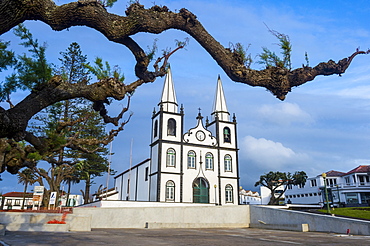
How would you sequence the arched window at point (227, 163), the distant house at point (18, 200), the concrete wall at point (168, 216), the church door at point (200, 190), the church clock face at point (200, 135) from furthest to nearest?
the distant house at point (18, 200), the church clock face at point (200, 135), the arched window at point (227, 163), the church door at point (200, 190), the concrete wall at point (168, 216)

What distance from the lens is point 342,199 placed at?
175ft

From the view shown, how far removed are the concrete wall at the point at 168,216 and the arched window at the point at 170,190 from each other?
38.0 feet

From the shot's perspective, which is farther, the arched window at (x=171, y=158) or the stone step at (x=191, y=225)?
the arched window at (x=171, y=158)

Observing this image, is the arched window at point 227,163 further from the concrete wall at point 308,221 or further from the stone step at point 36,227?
the stone step at point 36,227

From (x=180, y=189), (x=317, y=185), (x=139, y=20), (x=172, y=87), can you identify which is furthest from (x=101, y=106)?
(x=317, y=185)

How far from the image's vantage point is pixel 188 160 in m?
37.8

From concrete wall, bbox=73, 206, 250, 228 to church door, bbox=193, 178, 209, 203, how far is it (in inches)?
507

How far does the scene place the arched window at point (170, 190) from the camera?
115ft

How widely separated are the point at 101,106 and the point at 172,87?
117 ft

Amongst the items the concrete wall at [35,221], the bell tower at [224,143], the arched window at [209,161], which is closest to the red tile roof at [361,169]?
the bell tower at [224,143]

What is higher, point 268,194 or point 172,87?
point 172,87

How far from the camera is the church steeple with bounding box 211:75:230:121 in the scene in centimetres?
4206

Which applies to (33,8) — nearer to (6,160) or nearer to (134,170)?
(6,160)

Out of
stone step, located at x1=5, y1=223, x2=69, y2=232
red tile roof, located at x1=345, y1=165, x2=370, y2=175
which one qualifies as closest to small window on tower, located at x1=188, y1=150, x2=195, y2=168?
stone step, located at x1=5, y1=223, x2=69, y2=232
